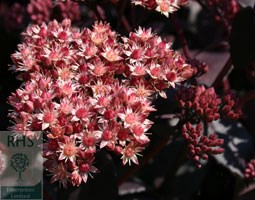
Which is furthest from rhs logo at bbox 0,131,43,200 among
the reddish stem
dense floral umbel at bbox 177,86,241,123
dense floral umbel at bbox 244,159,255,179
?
dense floral umbel at bbox 244,159,255,179

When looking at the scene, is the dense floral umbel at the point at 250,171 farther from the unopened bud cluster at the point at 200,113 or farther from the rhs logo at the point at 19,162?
the rhs logo at the point at 19,162

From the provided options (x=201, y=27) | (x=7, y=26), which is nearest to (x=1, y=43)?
(x=7, y=26)

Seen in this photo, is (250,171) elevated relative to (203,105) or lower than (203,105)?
lower

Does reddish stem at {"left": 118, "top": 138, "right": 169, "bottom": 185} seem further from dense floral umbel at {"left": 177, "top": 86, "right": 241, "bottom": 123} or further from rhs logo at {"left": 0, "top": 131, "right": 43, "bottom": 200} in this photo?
rhs logo at {"left": 0, "top": 131, "right": 43, "bottom": 200}

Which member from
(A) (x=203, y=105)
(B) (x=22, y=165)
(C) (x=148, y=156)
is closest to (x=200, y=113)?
(A) (x=203, y=105)

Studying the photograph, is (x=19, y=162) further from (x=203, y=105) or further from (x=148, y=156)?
(x=203, y=105)

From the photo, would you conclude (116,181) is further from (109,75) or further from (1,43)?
(1,43)
